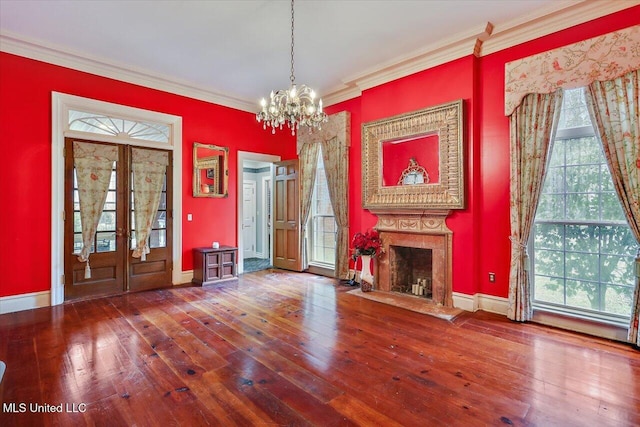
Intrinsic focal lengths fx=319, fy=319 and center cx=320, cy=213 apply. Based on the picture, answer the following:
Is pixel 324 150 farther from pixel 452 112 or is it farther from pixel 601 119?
pixel 601 119

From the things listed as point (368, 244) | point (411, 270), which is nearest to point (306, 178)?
point (368, 244)

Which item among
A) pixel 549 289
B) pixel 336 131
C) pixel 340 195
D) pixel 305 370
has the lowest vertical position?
pixel 305 370

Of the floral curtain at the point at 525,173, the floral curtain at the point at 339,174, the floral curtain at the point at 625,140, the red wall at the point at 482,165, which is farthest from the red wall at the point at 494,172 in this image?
the floral curtain at the point at 339,174

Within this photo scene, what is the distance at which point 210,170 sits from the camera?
577 centimetres

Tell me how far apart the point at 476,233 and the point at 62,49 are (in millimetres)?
5811

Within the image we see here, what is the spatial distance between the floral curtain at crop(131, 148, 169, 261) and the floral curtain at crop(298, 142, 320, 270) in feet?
8.09

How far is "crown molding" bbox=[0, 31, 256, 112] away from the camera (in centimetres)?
393

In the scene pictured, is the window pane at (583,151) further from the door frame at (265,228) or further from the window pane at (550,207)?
the door frame at (265,228)

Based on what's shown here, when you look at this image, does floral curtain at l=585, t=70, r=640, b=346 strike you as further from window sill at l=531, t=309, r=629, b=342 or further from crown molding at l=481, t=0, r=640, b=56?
crown molding at l=481, t=0, r=640, b=56

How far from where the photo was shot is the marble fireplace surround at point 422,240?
421 centimetres

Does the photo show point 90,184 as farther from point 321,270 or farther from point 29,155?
point 321,270

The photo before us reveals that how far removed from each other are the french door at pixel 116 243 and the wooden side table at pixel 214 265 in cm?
43

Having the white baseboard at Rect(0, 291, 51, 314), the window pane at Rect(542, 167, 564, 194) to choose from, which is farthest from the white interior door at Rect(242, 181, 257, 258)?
the window pane at Rect(542, 167, 564, 194)

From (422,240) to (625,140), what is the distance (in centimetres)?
231
